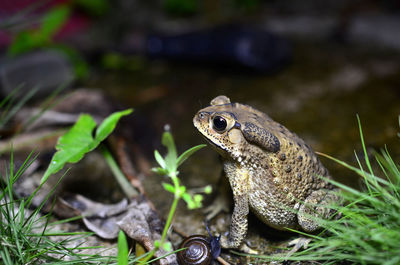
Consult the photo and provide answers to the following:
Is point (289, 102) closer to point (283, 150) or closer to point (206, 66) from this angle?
point (206, 66)

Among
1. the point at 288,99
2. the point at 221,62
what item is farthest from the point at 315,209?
the point at 221,62

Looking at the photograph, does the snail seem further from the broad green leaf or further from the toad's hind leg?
the broad green leaf

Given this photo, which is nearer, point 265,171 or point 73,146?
point 265,171

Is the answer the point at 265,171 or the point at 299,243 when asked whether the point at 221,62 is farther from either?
the point at 299,243

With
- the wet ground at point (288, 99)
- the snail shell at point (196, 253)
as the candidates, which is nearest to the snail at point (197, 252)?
the snail shell at point (196, 253)

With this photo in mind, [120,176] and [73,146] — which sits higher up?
[73,146]

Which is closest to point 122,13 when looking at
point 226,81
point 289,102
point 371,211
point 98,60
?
point 98,60

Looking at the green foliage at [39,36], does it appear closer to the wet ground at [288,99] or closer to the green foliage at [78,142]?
the wet ground at [288,99]
